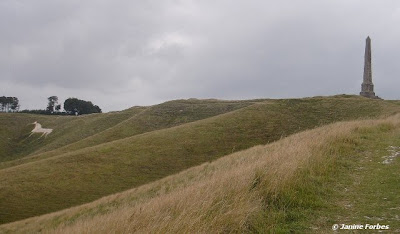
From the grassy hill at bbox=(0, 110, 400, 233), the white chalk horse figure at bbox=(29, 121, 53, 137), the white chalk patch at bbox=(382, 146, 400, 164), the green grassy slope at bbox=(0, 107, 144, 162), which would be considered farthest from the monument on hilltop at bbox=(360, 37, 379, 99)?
the white chalk horse figure at bbox=(29, 121, 53, 137)

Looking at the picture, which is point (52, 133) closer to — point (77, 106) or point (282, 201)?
point (77, 106)

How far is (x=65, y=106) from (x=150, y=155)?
124966 mm

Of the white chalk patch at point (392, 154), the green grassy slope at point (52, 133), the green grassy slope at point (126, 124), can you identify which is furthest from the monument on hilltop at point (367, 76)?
the white chalk patch at point (392, 154)

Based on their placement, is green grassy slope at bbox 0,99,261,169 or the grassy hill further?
green grassy slope at bbox 0,99,261,169

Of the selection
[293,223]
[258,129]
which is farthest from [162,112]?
[293,223]

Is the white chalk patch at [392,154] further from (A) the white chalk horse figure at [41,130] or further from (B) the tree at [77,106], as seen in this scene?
(B) the tree at [77,106]

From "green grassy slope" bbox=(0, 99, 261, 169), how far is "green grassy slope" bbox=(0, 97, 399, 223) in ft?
42.8

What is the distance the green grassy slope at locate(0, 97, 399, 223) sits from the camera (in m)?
35.8

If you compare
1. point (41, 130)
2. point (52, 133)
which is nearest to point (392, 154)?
point (52, 133)

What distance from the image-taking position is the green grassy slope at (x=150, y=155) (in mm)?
35812

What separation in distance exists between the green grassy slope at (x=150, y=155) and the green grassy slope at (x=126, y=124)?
1303 centimetres

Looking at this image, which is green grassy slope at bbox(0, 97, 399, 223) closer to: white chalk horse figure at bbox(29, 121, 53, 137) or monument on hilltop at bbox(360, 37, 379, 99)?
monument on hilltop at bbox(360, 37, 379, 99)

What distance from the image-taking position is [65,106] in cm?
15775

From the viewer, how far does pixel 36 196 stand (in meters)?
35.4
